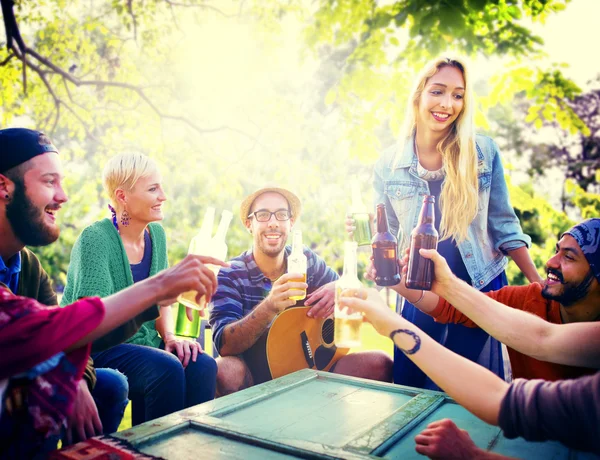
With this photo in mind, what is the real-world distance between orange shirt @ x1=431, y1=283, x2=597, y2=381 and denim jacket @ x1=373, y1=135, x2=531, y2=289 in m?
0.29

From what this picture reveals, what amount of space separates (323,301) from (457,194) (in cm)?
106

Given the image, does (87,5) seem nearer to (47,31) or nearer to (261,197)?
(47,31)

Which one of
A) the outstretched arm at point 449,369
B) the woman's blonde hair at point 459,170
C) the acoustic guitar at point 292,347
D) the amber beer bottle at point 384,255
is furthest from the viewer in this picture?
the acoustic guitar at point 292,347

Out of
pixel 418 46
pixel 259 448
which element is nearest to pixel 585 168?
pixel 418 46

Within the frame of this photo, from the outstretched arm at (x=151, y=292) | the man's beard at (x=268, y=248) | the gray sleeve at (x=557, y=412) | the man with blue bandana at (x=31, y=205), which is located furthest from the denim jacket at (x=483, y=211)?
the man with blue bandana at (x=31, y=205)

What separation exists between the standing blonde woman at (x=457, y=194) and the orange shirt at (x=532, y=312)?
0.26 metres

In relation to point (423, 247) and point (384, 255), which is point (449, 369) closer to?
point (423, 247)

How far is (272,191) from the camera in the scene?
371 centimetres

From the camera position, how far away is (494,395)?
5.06 ft

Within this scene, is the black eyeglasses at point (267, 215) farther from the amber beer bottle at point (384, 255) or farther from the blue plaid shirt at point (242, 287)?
the amber beer bottle at point (384, 255)

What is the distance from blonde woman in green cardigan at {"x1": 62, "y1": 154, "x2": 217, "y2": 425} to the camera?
9.02ft

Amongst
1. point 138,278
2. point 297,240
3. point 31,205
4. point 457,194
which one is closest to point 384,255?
point 297,240

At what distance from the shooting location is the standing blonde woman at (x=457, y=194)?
302cm

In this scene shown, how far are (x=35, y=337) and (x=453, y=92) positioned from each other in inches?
99.2
